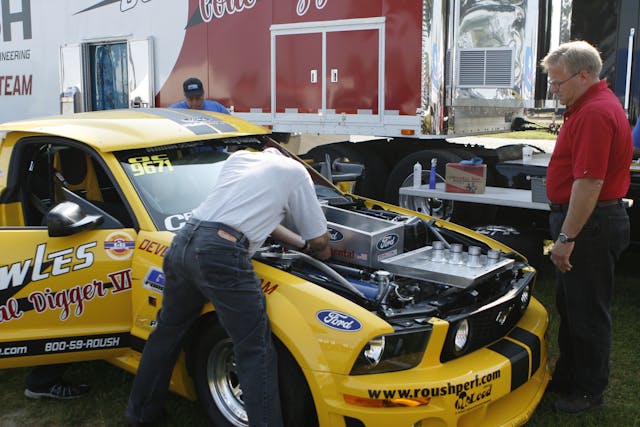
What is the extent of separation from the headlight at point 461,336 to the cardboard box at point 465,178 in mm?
3613

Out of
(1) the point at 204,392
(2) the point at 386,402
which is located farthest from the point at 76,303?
(2) the point at 386,402

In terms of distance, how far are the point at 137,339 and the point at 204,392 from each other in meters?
0.45

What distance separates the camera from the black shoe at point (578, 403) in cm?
362

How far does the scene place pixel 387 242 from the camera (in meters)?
3.56

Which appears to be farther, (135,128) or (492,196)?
(492,196)

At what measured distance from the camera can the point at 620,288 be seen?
5891 millimetres

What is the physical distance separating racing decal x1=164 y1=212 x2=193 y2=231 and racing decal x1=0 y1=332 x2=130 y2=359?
572mm

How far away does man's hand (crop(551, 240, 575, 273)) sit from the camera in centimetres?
334

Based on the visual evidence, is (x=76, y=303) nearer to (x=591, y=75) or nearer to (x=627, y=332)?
(x=591, y=75)

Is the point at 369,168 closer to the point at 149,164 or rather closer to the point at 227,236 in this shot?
the point at 149,164

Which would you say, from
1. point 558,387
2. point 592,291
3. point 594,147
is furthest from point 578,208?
point 558,387

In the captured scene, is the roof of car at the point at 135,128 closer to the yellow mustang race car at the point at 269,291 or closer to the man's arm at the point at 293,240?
the yellow mustang race car at the point at 269,291

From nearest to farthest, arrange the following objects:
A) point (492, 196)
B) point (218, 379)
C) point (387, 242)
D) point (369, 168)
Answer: point (218, 379) → point (387, 242) → point (492, 196) → point (369, 168)

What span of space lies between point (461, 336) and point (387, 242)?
76 cm
